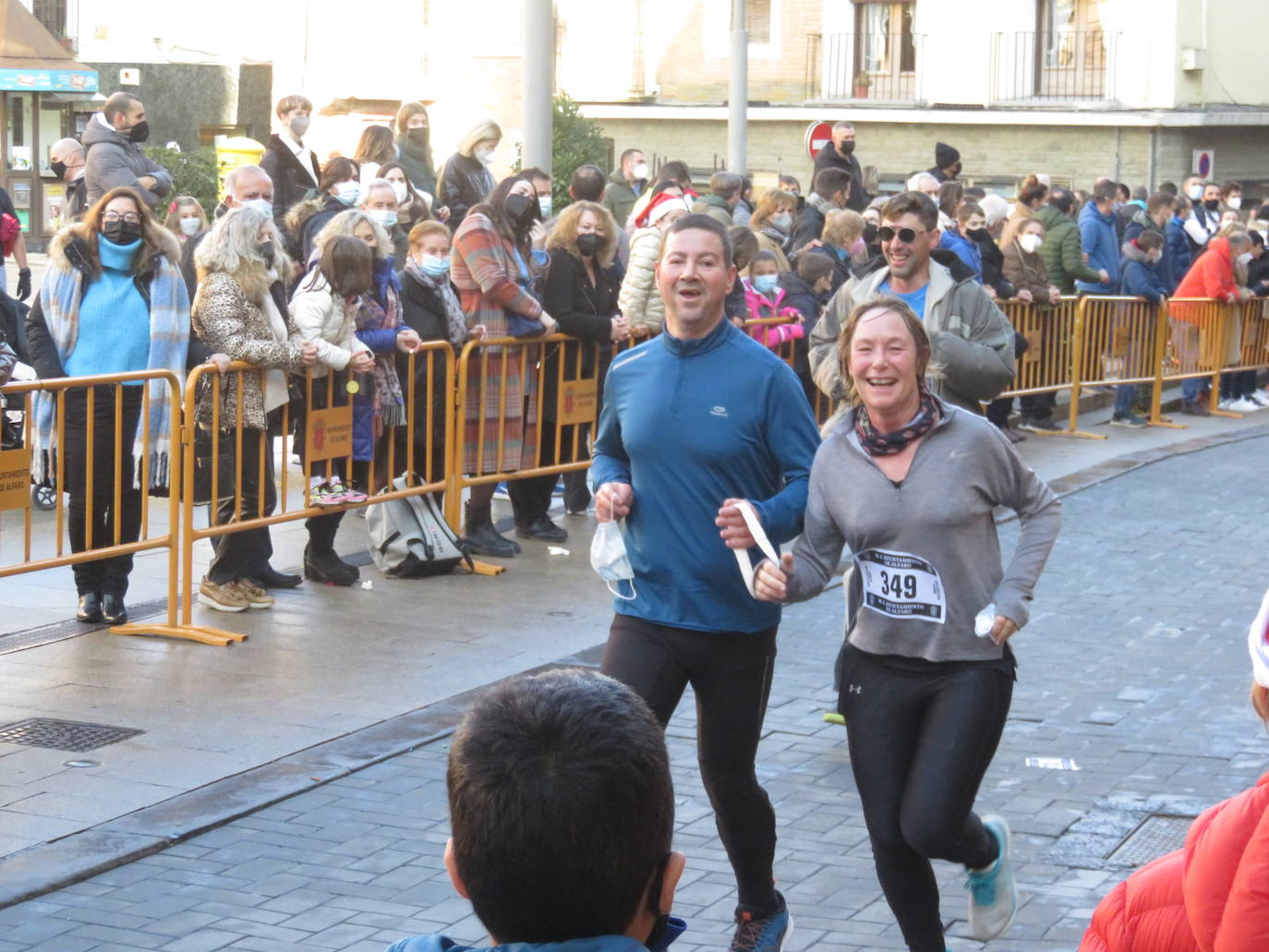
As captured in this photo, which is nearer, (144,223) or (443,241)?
(144,223)

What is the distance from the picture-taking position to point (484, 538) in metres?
10.7

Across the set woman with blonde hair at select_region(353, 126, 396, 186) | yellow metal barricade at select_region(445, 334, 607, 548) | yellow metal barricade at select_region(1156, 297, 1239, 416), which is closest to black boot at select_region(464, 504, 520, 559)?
yellow metal barricade at select_region(445, 334, 607, 548)

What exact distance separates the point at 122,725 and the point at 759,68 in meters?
32.0

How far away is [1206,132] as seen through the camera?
112 ft

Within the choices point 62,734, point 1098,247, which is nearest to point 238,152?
point 1098,247

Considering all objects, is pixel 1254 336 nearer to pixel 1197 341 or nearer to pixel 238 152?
pixel 1197 341

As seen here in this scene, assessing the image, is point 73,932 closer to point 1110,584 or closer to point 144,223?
point 144,223

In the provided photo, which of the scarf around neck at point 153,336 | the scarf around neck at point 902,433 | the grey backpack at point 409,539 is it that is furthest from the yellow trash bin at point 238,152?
the scarf around neck at point 902,433

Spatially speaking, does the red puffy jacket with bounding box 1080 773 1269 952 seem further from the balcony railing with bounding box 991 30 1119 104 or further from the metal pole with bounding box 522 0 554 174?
the balcony railing with bounding box 991 30 1119 104

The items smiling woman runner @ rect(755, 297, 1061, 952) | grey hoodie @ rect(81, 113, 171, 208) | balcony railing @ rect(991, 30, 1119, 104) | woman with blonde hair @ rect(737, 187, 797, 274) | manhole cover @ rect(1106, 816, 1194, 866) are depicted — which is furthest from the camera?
balcony railing @ rect(991, 30, 1119, 104)

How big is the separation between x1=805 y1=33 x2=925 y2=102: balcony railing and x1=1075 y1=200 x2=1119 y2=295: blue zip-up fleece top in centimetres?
1834

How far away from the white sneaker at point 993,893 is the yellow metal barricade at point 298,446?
4.42m

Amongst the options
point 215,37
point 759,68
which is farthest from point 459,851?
point 215,37

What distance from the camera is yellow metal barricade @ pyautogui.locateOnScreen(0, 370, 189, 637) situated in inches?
315
